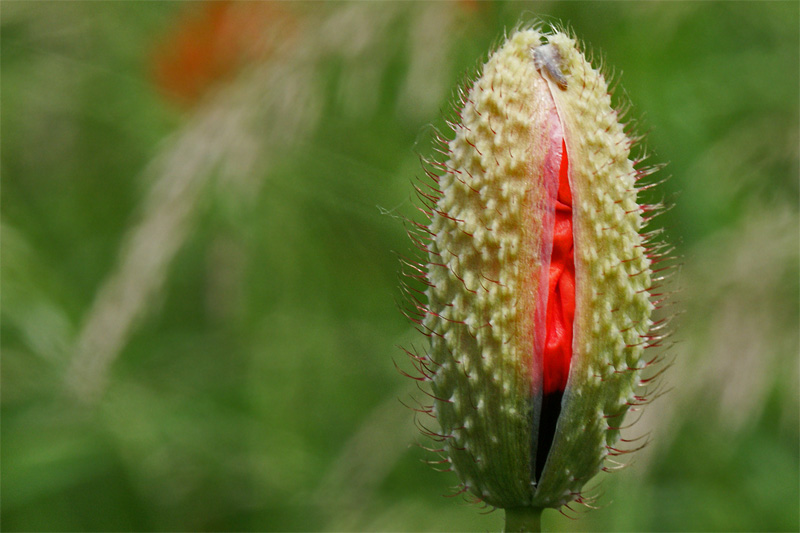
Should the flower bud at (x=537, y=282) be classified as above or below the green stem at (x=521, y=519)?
above

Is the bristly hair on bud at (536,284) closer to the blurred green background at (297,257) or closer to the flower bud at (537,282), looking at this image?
the flower bud at (537,282)

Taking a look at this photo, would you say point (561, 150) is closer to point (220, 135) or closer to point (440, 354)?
point (440, 354)

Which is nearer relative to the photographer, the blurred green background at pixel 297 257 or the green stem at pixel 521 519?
the green stem at pixel 521 519

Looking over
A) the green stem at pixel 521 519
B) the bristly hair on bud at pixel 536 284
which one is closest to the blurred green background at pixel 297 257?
the bristly hair on bud at pixel 536 284

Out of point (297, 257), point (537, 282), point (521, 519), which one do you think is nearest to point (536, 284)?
point (537, 282)

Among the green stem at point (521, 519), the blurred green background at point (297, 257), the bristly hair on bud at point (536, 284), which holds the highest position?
the blurred green background at point (297, 257)

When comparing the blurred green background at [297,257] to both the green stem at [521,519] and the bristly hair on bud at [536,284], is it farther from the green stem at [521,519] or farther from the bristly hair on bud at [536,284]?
the green stem at [521,519]
